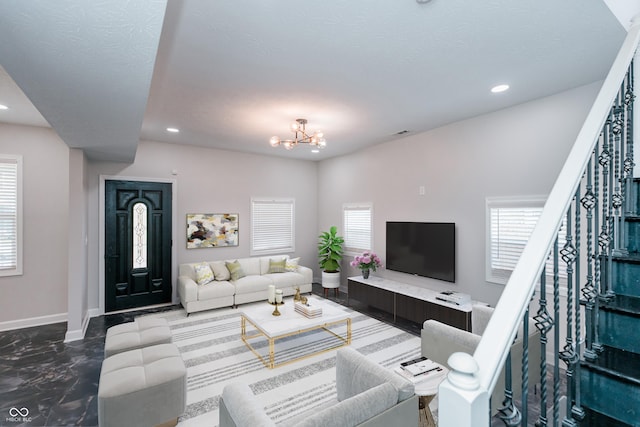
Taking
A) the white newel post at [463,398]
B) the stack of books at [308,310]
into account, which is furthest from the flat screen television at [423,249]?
the white newel post at [463,398]

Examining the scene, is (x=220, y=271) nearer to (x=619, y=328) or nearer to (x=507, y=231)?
(x=507, y=231)

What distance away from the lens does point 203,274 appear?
5.23 meters

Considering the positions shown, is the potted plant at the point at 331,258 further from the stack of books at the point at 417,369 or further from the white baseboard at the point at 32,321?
the white baseboard at the point at 32,321

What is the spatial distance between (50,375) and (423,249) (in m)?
4.83

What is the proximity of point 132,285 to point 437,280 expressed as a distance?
508 centimetres

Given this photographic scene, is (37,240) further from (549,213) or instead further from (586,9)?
(586,9)

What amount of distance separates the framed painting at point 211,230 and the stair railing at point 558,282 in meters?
5.59

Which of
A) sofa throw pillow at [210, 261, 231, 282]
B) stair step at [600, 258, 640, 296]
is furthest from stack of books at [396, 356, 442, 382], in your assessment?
sofa throw pillow at [210, 261, 231, 282]

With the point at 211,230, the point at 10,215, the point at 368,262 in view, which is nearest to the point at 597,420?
the point at 368,262

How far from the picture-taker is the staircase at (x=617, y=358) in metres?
1.18

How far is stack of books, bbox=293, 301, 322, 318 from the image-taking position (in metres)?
3.84

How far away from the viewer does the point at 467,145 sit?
4242 millimetres

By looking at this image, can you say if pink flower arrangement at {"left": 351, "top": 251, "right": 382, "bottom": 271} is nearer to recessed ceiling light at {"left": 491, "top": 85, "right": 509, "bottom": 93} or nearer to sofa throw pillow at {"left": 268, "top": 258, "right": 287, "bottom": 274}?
sofa throw pillow at {"left": 268, "top": 258, "right": 287, "bottom": 274}

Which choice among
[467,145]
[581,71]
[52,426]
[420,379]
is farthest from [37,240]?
[581,71]
